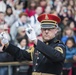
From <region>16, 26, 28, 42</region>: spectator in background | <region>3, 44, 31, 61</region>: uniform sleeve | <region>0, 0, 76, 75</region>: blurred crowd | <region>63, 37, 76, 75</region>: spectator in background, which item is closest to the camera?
<region>3, 44, 31, 61</region>: uniform sleeve

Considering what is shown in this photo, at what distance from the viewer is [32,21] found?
1002 cm

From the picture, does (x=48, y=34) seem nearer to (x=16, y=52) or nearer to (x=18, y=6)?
(x=16, y=52)

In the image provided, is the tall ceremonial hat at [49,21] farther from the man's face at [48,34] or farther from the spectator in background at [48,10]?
the spectator in background at [48,10]

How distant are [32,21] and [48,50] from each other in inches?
226

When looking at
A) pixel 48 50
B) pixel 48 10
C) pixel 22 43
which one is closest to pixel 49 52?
pixel 48 50

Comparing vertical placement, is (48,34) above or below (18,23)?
below

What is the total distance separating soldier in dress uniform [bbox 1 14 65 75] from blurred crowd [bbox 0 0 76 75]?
2066mm

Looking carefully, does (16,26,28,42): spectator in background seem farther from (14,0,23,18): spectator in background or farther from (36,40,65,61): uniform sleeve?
(36,40,65,61): uniform sleeve

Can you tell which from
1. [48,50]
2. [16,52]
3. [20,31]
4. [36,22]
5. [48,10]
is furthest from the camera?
[48,10]

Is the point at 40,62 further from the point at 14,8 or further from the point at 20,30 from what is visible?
the point at 14,8

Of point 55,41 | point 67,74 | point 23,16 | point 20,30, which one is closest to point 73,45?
point 67,74

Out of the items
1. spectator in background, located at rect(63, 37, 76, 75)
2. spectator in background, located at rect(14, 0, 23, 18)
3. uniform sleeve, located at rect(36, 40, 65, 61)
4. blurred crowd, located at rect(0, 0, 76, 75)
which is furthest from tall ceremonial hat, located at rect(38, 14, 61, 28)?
spectator in background, located at rect(14, 0, 23, 18)

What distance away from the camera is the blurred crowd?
7586 mm

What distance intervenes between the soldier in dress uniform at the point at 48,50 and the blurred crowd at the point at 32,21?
2.07 m
